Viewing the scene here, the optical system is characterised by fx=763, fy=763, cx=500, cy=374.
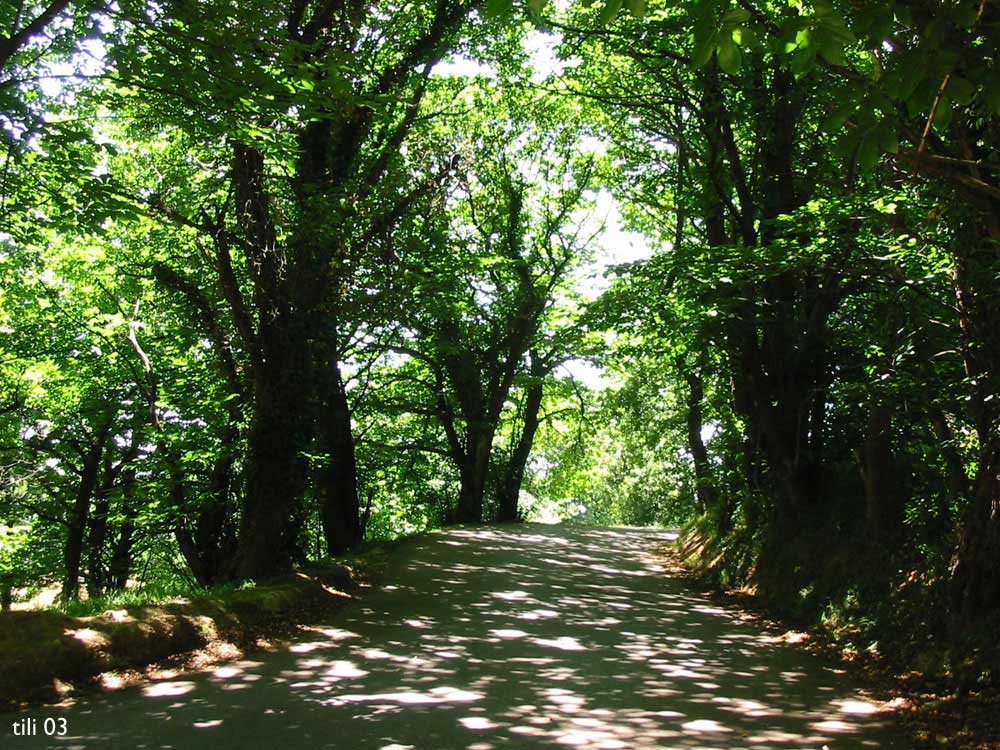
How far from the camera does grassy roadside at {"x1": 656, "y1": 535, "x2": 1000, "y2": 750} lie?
17.4ft

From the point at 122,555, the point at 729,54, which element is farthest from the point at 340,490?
the point at 729,54

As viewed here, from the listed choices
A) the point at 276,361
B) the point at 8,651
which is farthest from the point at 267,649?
the point at 276,361

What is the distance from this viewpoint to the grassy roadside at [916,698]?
5301 mm

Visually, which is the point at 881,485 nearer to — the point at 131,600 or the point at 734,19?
the point at 734,19

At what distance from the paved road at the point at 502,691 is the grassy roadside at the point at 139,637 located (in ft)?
1.07

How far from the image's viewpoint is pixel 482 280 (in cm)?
2284

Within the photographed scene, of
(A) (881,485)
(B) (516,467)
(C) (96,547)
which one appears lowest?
(C) (96,547)

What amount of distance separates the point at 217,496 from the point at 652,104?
10.7 meters

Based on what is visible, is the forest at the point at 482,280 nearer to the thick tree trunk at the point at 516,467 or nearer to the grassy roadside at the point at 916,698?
the grassy roadside at the point at 916,698

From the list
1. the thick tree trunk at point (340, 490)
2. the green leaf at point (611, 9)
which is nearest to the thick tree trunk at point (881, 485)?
the green leaf at point (611, 9)

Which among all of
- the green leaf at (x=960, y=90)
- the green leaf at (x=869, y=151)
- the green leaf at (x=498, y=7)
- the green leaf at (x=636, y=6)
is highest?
the green leaf at (x=498, y=7)

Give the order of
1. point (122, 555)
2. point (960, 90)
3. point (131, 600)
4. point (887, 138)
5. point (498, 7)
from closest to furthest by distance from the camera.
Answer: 1. point (498, 7)
2. point (960, 90)
3. point (887, 138)
4. point (131, 600)
5. point (122, 555)

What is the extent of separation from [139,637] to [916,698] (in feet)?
21.5

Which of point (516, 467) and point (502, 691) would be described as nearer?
point (502, 691)
